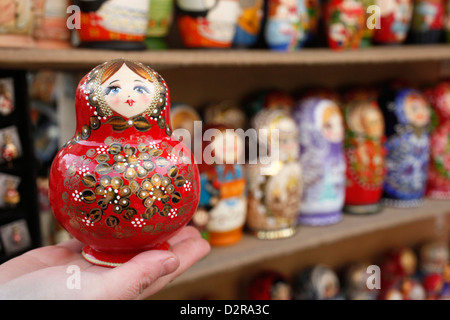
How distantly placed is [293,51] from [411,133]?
0.50 metres

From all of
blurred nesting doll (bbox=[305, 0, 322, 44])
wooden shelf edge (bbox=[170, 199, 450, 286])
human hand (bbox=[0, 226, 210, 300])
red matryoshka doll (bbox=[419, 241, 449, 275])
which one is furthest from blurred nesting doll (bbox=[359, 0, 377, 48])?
human hand (bbox=[0, 226, 210, 300])

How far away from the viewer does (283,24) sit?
1315 mm

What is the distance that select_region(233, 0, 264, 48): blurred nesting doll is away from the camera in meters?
1.29

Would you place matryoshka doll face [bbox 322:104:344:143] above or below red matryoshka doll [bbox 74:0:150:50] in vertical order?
below

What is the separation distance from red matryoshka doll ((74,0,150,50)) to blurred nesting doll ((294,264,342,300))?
914 millimetres

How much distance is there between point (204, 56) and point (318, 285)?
32.5 inches

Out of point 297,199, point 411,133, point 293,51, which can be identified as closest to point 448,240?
point 411,133

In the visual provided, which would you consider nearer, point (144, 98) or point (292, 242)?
point (144, 98)

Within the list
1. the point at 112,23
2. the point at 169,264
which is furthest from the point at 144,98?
the point at 112,23

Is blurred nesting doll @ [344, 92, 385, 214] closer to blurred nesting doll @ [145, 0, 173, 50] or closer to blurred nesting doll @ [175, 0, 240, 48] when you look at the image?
blurred nesting doll @ [175, 0, 240, 48]

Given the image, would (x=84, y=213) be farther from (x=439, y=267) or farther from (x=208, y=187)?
(x=439, y=267)

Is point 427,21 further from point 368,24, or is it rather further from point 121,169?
point 121,169

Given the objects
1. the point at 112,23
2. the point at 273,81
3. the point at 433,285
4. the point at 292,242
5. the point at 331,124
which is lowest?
the point at 433,285

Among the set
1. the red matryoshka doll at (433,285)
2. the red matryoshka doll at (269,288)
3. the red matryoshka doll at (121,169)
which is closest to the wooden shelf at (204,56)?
the red matryoshka doll at (121,169)
